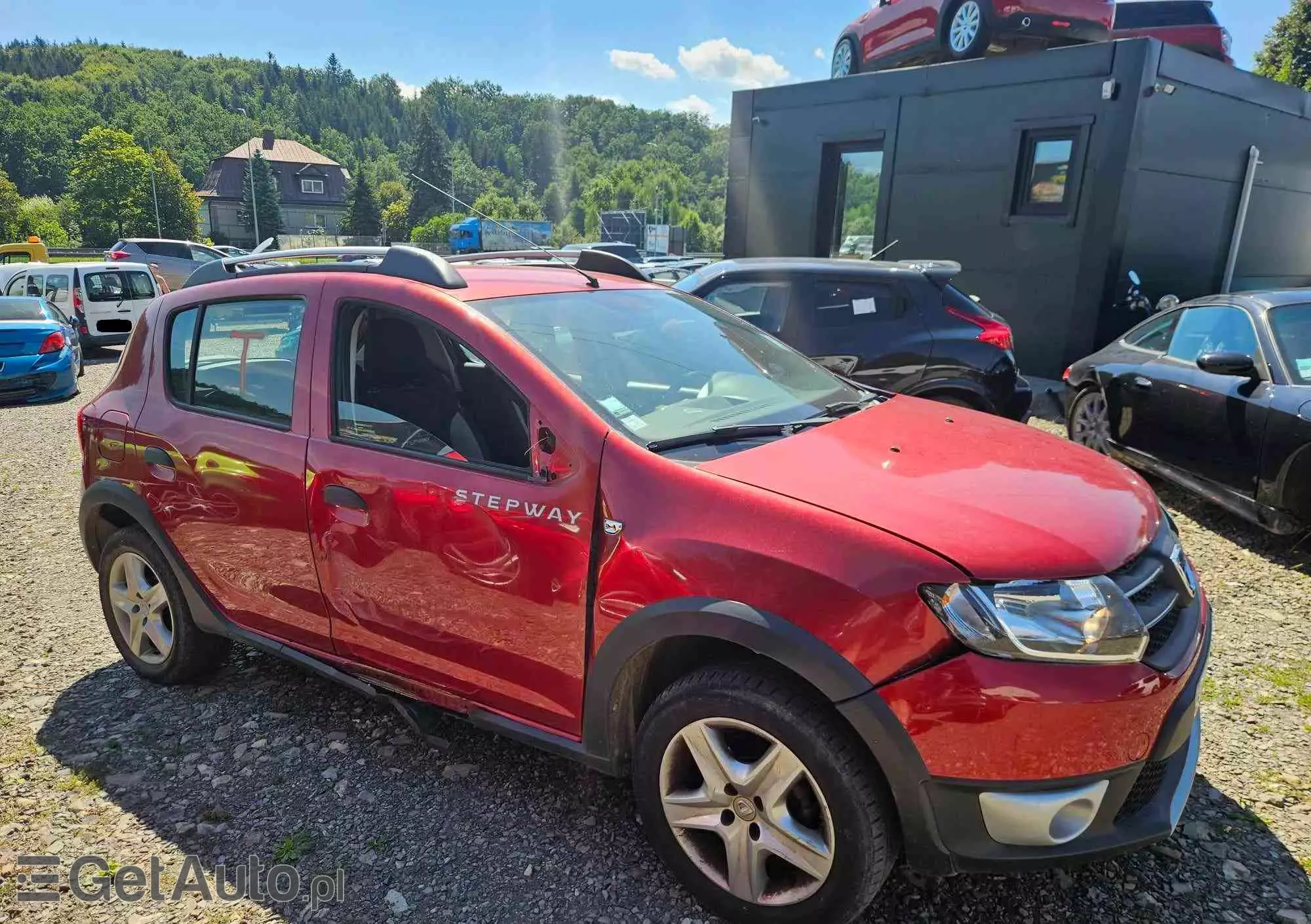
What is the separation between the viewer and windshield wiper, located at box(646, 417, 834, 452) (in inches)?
90.8

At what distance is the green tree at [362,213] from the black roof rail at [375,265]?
9515 cm

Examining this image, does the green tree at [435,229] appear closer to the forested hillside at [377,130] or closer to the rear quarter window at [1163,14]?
the forested hillside at [377,130]

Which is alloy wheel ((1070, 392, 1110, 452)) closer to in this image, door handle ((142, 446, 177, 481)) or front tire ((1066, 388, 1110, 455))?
front tire ((1066, 388, 1110, 455))

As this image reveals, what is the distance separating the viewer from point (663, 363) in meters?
2.82

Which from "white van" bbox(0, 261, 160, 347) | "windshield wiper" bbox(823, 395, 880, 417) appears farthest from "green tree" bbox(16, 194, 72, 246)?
"windshield wiper" bbox(823, 395, 880, 417)

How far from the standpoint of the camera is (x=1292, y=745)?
9.93 ft

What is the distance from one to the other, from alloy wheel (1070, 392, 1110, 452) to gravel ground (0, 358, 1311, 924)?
2.66m

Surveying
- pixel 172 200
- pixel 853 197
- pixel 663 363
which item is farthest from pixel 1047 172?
pixel 172 200

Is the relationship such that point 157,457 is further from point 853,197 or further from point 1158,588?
point 853,197

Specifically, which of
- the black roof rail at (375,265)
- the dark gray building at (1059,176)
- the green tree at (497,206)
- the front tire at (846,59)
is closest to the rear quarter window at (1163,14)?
the dark gray building at (1059,176)

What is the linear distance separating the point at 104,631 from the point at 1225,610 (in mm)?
5717

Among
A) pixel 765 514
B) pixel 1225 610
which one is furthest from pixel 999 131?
pixel 765 514

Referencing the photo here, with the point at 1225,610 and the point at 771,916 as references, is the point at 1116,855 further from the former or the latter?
the point at 1225,610

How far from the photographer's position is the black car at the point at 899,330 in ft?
19.9
